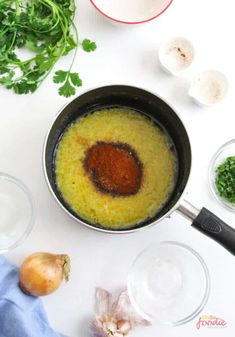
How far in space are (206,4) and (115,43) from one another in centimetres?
25

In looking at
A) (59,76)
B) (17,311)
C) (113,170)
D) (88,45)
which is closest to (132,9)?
(88,45)

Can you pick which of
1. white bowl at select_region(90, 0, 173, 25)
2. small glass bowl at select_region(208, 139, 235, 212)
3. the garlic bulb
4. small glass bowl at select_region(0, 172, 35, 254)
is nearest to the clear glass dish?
the garlic bulb

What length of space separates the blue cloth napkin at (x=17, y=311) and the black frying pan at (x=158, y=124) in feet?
0.69

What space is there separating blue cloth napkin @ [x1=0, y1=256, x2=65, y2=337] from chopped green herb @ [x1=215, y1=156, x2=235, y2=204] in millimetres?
509

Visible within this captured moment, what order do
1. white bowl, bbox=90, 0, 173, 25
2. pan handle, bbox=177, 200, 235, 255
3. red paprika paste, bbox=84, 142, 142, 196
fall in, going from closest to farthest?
1. pan handle, bbox=177, 200, 235, 255
2. red paprika paste, bbox=84, 142, 142, 196
3. white bowl, bbox=90, 0, 173, 25

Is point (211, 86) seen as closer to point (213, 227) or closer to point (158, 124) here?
point (158, 124)

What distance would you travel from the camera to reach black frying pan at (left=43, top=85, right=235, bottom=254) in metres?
1.51

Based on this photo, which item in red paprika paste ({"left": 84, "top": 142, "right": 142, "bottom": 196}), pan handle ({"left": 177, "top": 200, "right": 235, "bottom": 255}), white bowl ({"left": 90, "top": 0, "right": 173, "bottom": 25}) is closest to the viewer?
pan handle ({"left": 177, "top": 200, "right": 235, "bottom": 255})

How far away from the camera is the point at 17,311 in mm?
1597

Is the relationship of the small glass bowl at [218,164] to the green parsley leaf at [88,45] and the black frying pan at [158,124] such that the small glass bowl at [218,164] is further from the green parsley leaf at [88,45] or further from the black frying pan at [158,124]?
the green parsley leaf at [88,45]

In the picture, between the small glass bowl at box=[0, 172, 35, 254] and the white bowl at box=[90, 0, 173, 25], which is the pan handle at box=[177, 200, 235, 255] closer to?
the small glass bowl at box=[0, 172, 35, 254]

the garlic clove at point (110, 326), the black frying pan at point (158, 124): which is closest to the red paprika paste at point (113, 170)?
the black frying pan at point (158, 124)

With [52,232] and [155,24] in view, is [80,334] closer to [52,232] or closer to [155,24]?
[52,232]

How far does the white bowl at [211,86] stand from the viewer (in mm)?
1698
